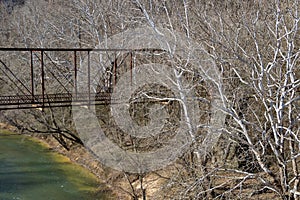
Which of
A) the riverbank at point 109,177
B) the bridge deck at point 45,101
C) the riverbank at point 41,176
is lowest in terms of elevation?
the riverbank at point 41,176

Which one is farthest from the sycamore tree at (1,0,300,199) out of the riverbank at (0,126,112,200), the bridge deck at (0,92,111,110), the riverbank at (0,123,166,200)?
the riverbank at (0,126,112,200)

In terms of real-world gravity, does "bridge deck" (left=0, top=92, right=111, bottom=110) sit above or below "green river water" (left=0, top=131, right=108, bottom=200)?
above

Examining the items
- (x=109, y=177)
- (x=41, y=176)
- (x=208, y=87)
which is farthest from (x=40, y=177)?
(x=208, y=87)

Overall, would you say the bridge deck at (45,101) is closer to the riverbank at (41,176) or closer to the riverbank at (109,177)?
the riverbank at (109,177)

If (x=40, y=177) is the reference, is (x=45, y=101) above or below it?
above

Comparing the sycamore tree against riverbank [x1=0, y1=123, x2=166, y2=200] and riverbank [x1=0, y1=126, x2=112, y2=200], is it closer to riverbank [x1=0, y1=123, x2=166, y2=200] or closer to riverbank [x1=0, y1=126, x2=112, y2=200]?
riverbank [x1=0, y1=123, x2=166, y2=200]

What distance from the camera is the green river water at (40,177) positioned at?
10.5 meters

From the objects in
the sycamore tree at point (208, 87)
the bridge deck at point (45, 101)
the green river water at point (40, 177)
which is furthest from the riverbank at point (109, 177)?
the bridge deck at point (45, 101)

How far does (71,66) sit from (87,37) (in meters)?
1.10

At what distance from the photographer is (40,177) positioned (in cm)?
1171

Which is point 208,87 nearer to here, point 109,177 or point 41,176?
point 109,177

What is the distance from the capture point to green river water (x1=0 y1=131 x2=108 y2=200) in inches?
413

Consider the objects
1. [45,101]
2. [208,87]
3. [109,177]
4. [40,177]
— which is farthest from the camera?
[40,177]

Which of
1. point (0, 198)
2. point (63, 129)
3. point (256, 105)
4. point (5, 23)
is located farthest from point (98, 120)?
point (5, 23)
